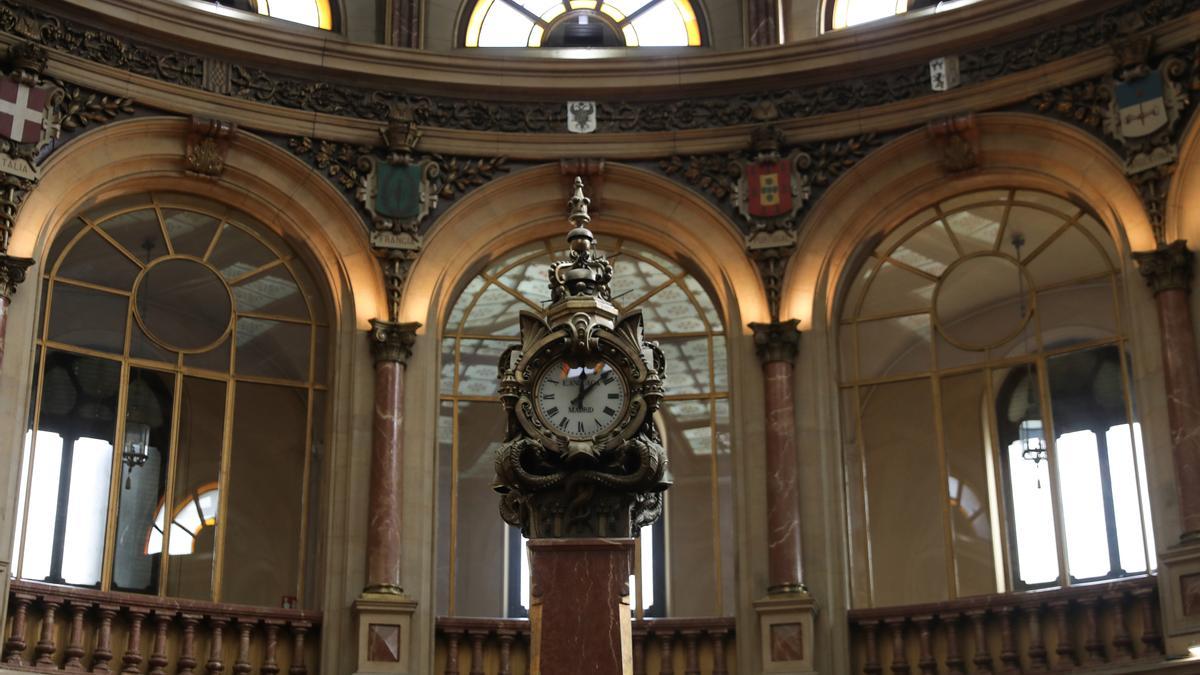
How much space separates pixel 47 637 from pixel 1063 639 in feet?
32.1

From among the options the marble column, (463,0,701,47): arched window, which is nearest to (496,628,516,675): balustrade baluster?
the marble column

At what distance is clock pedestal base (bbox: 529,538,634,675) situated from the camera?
11070mm

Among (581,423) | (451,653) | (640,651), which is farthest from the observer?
(640,651)

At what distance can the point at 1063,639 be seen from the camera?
17.1 m

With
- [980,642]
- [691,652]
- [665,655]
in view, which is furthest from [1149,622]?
[665,655]

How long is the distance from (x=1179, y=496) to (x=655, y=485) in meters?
7.39

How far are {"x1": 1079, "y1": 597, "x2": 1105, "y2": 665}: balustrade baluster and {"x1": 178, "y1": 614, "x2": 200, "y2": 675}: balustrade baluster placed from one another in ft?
28.6

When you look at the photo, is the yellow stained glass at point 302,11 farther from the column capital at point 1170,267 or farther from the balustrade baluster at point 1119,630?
the balustrade baluster at point 1119,630

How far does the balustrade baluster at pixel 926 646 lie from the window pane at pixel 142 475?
7.83 meters

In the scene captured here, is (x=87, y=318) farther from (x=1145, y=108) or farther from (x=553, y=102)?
(x=1145, y=108)

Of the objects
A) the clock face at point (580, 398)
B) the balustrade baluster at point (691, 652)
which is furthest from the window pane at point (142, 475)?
the clock face at point (580, 398)

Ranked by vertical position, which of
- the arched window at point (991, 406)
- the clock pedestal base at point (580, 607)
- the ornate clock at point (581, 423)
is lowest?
the clock pedestal base at point (580, 607)

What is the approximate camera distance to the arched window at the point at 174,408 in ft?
59.0

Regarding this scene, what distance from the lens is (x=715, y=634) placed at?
60.3ft
